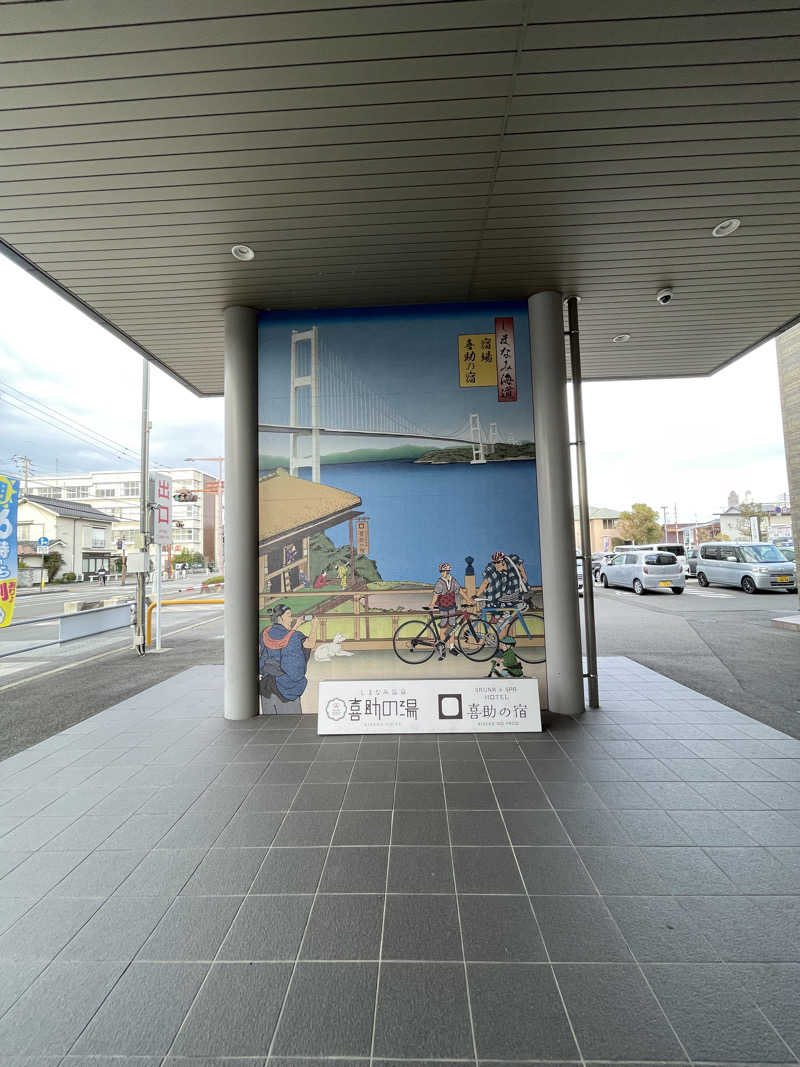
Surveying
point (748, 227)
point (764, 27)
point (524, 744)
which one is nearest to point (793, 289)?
point (748, 227)

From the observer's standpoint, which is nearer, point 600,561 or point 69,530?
point 600,561

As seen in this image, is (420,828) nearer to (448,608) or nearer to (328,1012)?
(328,1012)

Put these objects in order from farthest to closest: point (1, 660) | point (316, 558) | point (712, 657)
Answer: point (1, 660) < point (712, 657) < point (316, 558)

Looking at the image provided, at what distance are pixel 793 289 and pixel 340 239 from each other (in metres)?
3.88

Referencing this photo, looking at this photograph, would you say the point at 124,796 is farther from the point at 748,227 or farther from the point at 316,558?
the point at 748,227

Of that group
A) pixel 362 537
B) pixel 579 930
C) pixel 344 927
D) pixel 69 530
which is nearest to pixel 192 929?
pixel 344 927

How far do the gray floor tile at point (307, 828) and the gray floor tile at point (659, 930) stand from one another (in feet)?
4.61

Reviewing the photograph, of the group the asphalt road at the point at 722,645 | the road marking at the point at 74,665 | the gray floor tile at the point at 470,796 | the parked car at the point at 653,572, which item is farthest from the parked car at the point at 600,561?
the gray floor tile at the point at 470,796

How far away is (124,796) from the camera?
10.3 ft

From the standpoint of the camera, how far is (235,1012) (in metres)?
1.62

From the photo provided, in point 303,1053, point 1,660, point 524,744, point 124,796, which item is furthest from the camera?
point 1,660

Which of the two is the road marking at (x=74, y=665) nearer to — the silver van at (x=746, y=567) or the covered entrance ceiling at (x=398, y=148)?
the covered entrance ceiling at (x=398, y=148)

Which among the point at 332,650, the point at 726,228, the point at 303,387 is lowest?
the point at 332,650

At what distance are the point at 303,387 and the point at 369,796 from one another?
354 centimetres
